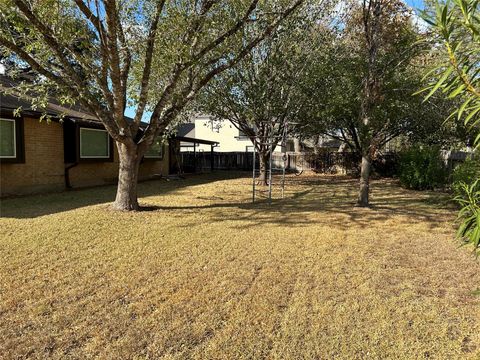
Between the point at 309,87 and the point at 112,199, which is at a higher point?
the point at 309,87

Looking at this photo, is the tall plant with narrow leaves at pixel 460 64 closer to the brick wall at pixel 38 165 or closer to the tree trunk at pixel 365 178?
the tree trunk at pixel 365 178

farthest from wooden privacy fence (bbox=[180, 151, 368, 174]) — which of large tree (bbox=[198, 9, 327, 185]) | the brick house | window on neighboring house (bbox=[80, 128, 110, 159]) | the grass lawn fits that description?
the grass lawn

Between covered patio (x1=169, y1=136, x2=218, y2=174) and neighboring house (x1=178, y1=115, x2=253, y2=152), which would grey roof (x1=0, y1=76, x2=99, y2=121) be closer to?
covered patio (x1=169, y1=136, x2=218, y2=174)

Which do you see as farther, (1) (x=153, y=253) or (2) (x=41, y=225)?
(2) (x=41, y=225)

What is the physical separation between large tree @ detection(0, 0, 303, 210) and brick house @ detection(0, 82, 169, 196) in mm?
2208

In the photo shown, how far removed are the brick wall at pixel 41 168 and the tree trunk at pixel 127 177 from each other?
397 cm

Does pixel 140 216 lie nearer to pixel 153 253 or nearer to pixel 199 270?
pixel 153 253

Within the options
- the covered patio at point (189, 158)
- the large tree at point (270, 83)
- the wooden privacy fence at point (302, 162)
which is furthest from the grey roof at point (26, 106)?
the wooden privacy fence at point (302, 162)

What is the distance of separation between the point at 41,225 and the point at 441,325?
20.6 feet

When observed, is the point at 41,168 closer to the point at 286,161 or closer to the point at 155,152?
the point at 155,152

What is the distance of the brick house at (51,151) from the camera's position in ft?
31.8

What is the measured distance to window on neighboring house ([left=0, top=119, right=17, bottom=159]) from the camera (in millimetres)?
9477

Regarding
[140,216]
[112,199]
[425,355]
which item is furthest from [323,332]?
[112,199]

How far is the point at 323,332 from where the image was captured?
301 cm
